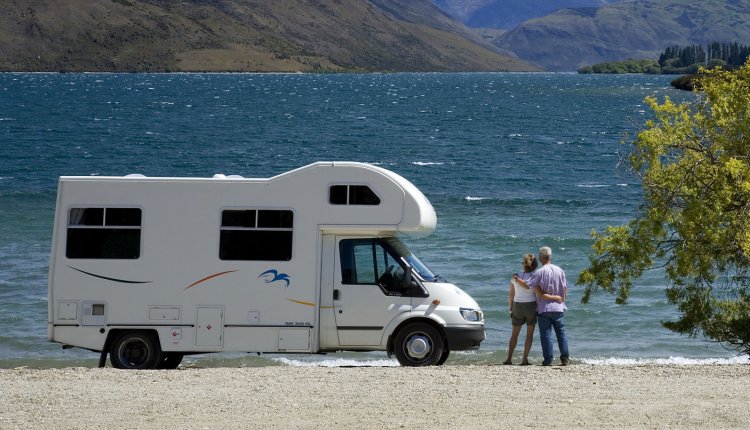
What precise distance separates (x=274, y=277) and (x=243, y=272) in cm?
41

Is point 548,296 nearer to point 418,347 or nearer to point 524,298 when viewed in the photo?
point 524,298

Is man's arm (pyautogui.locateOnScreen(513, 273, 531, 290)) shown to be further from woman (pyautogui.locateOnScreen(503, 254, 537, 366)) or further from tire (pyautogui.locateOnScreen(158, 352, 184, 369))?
tire (pyautogui.locateOnScreen(158, 352, 184, 369))

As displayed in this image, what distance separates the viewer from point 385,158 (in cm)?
6744

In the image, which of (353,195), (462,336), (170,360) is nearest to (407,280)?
(462,336)

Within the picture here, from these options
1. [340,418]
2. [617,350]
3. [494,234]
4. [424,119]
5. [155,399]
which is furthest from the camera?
[424,119]

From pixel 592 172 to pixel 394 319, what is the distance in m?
46.2

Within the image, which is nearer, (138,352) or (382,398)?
(382,398)

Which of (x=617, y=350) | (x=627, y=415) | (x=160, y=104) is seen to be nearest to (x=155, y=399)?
(x=627, y=415)

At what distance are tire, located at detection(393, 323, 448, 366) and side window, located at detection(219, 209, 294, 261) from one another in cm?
186

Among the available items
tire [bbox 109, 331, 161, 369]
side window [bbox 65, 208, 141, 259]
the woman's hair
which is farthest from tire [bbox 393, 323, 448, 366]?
side window [bbox 65, 208, 141, 259]

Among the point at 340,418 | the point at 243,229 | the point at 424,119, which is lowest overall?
the point at 340,418

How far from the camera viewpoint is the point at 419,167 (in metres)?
60.8

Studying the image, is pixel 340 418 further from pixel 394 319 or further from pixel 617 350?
pixel 617 350

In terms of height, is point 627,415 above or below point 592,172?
below
